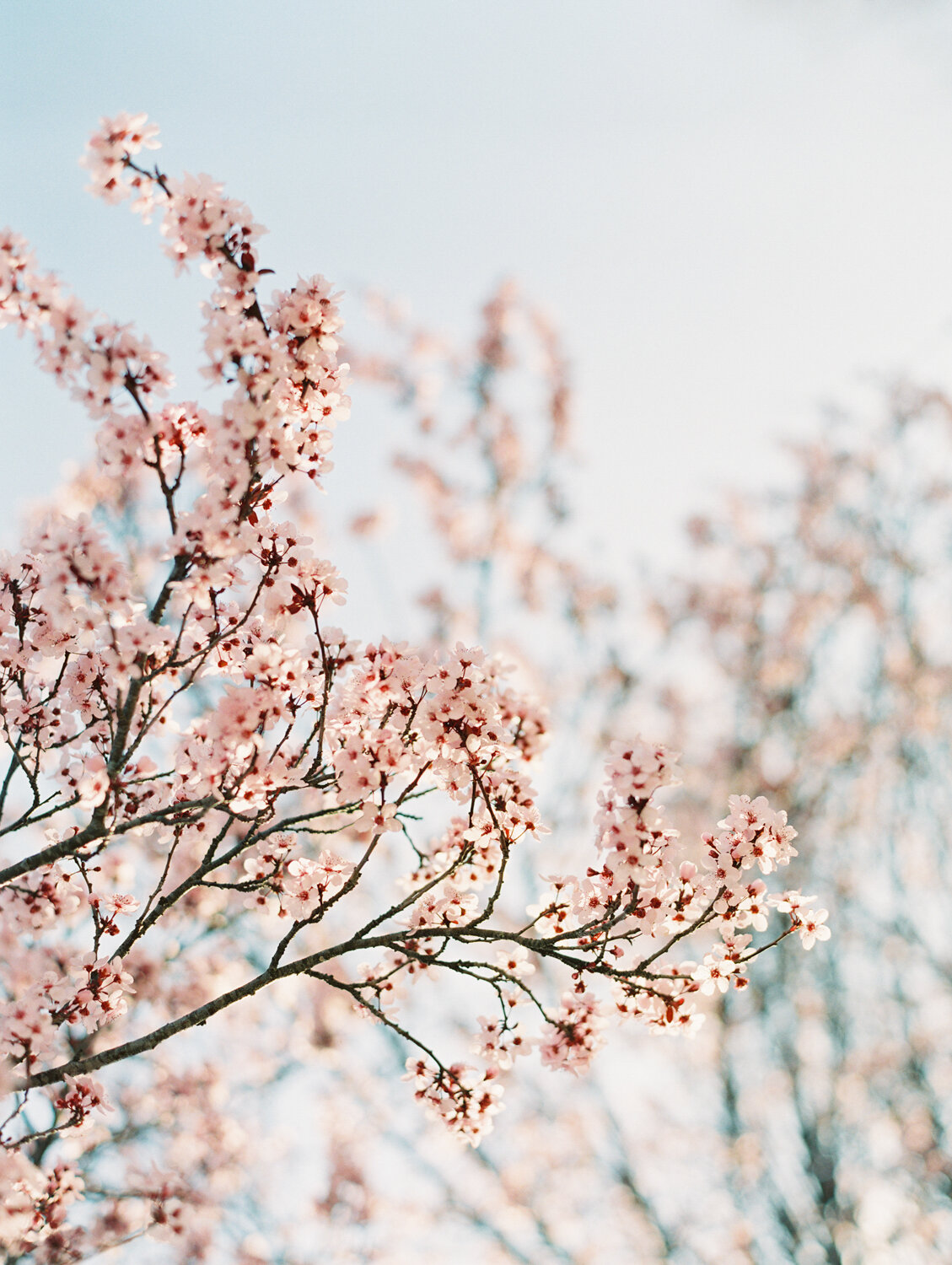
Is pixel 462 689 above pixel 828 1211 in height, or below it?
above

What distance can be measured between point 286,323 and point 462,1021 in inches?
379

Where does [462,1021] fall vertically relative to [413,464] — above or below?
below

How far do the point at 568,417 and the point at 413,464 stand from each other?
2366mm

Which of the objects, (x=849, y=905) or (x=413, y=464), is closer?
(x=849, y=905)

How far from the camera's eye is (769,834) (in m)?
3.23

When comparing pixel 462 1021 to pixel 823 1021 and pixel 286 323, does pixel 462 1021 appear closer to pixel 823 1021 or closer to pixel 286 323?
pixel 823 1021

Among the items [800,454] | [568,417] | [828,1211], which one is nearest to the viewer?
[828,1211]

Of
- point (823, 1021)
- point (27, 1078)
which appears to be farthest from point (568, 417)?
point (27, 1078)

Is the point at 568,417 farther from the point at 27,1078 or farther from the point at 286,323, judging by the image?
the point at 27,1078

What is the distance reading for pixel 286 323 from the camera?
2936mm

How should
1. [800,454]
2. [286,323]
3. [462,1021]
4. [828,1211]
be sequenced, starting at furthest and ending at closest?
[800,454], [462,1021], [828,1211], [286,323]

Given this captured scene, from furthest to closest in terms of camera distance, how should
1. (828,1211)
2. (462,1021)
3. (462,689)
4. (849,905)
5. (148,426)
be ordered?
(849,905) → (462,1021) → (828,1211) → (462,689) → (148,426)

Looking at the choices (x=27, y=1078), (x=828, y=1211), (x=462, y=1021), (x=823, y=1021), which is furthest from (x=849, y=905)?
(x=27, y=1078)

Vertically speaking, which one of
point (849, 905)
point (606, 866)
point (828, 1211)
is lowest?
point (828, 1211)
